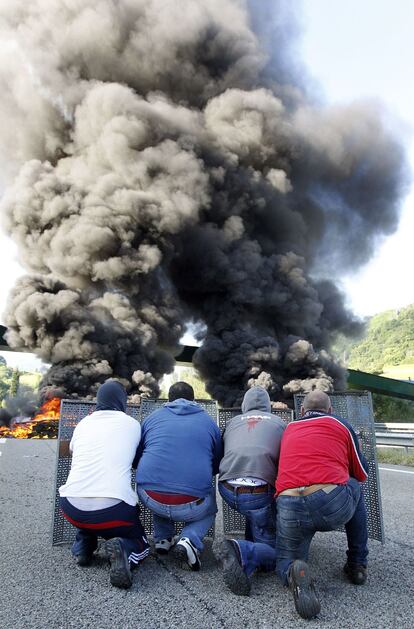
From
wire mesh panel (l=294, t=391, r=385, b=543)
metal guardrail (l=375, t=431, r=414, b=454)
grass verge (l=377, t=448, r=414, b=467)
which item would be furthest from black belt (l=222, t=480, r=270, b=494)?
metal guardrail (l=375, t=431, r=414, b=454)

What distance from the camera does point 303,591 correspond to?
8.30ft

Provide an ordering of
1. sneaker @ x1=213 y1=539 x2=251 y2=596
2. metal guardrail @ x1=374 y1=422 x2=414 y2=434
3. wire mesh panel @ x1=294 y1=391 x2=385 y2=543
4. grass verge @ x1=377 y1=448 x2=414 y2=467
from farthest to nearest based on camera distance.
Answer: metal guardrail @ x1=374 y1=422 x2=414 y2=434
grass verge @ x1=377 y1=448 x2=414 y2=467
wire mesh panel @ x1=294 y1=391 x2=385 y2=543
sneaker @ x1=213 y1=539 x2=251 y2=596

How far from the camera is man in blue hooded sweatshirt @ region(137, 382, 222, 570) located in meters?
3.31

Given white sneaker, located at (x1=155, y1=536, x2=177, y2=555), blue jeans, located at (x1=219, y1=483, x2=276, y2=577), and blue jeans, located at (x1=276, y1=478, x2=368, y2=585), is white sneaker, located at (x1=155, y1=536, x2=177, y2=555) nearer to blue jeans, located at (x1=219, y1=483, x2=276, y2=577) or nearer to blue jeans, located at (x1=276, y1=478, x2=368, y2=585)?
blue jeans, located at (x1=219, y1=483, x2=276, y2=577)

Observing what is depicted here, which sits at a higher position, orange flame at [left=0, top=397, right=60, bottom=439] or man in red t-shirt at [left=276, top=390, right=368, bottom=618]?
man in red t-shirt at [left=276, top=390, right=368, bottom=618]

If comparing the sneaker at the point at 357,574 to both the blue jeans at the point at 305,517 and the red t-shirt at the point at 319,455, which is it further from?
the red t-shirt at the point at 319,455

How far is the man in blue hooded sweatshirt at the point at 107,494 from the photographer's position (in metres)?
3.14

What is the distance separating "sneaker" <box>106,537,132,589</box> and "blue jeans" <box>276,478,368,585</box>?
889mm

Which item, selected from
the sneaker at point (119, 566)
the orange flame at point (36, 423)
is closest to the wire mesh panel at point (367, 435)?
the sneaker at point (119, 566)

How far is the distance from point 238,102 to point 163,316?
12894 millimetres

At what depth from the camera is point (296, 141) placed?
100ft

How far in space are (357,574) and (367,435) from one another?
1172 mm

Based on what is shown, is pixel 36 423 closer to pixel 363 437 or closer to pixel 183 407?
pixel 183 407

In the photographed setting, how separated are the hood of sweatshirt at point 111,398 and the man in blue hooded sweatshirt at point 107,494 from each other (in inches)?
1.4
